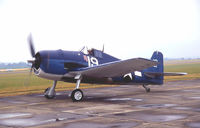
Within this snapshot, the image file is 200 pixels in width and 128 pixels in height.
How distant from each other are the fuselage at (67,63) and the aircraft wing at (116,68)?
1.34 ft

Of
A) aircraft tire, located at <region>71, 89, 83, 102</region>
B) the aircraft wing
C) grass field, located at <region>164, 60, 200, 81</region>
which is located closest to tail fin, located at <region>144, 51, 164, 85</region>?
the aircraft wing

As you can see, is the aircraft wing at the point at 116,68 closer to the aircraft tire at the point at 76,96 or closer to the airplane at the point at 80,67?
the airplane at the point at 80,67

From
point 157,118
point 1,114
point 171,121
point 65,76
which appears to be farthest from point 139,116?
point 65,76

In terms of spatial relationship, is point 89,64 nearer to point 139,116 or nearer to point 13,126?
point 139,116

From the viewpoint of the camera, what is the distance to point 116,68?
13008mm

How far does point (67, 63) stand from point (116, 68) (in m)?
2.34

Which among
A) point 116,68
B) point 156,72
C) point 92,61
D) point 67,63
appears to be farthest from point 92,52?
point 156,72

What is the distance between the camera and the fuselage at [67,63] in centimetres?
1316

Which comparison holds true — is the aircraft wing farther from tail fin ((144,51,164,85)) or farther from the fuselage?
tail fin ((144,51,164,85))

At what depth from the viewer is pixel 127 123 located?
7.57m

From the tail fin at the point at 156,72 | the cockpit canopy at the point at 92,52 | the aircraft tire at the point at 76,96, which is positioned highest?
the cockpit canopy at the point at 92,52

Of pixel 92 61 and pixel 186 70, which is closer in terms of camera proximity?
pixel 92 61

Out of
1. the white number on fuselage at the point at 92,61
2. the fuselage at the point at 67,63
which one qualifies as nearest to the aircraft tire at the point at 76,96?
the fuselage at the point at 67,63

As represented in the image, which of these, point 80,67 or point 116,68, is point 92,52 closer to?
point 80,67
